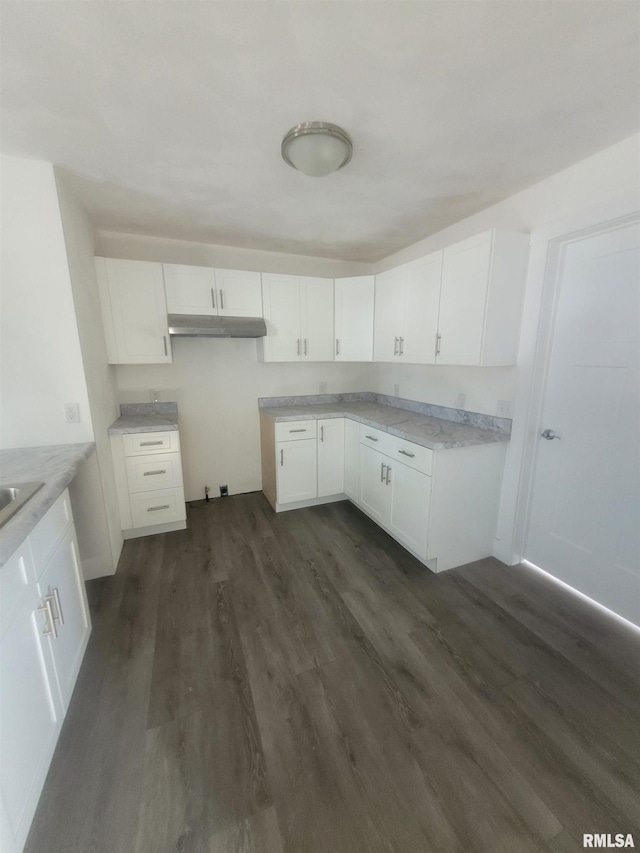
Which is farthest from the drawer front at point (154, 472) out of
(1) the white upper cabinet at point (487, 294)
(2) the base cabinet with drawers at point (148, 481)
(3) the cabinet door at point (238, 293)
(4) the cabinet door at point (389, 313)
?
(1) the white upper cabinet at point (487, 294)

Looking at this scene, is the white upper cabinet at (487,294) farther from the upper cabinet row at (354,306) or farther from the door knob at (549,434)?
the door knob at (549,434)

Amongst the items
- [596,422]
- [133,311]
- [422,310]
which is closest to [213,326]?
[133,311]

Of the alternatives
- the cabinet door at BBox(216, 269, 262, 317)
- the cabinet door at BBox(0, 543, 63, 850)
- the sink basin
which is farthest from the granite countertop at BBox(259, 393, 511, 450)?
the cabinet door at BBox(0, 543, 63, 850)

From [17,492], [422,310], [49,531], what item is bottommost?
[49,531]

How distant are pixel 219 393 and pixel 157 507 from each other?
47.8 inches

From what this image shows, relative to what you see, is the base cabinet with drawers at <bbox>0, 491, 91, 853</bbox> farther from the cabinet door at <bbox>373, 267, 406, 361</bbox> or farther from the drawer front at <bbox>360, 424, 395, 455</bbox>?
the cabinet door at <bbox>373, 267, 406, 361</bbox>

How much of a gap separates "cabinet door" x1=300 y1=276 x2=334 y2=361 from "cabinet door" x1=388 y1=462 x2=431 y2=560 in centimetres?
143

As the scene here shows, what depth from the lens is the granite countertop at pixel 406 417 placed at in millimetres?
2305

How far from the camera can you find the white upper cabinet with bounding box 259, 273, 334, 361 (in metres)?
3.08

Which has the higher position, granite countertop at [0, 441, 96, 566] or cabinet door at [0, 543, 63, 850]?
granite countertop at [0, 441, 96, 566]

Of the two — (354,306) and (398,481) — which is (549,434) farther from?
(354,306)

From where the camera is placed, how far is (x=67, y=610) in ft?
4.99

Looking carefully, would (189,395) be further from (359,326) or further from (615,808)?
(615,808)

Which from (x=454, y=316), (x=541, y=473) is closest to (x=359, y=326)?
(x=454, y=316)
